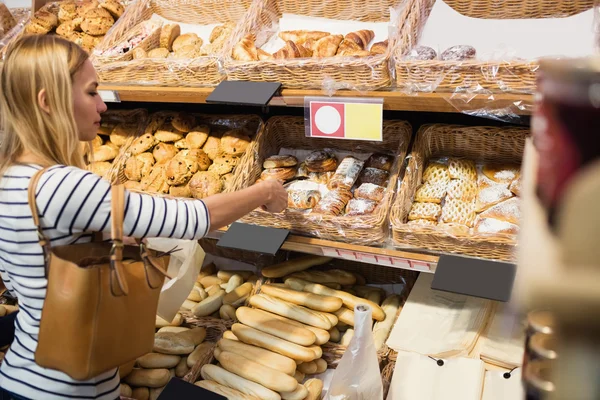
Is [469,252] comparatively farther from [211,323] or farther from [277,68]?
[211,323]

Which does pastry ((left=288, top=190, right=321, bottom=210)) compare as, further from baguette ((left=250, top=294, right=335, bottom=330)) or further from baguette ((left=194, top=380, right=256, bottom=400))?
baguette ((left=194, top=380, right=256, bottom=400))

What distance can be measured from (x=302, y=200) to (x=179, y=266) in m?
0.47

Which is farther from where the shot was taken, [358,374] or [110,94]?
[110,94]

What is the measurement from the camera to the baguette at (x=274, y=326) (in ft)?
5.89

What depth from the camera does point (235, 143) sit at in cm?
216

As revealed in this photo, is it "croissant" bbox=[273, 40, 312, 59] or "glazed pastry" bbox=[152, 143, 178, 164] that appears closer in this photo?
"croissant" bbox=[273, 40, 312, 59]

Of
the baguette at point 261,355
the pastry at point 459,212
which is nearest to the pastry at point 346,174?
the pastry at point 459,212

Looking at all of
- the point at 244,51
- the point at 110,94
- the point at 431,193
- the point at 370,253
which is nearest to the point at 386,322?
the point at 370,253

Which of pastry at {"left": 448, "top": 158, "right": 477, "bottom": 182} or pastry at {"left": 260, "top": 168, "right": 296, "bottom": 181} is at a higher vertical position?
pastry at {"left": 448, "top": 158, "right": 477, "bottom": 182}

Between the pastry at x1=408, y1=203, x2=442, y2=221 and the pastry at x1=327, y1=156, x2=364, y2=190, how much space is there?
0.28 m

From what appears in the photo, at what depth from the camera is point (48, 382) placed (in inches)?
51.9

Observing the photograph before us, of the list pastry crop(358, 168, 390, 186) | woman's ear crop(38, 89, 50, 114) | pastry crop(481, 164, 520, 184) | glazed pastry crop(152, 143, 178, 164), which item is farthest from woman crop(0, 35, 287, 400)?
pastry crop(481, 164, 520, 184)

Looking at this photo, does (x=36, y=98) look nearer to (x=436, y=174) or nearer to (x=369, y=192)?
(x=369, y=192)

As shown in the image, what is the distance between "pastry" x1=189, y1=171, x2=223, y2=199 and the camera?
2021 mm
